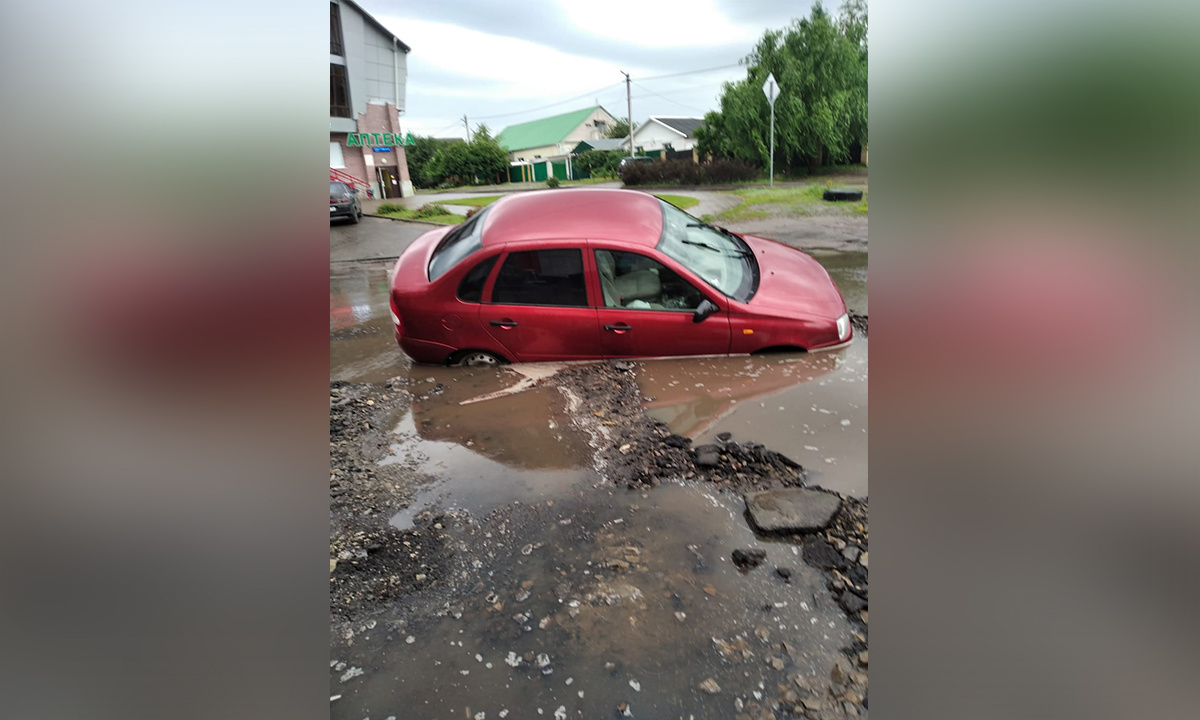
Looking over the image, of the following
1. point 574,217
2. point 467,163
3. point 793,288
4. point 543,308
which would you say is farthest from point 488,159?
point 793,288

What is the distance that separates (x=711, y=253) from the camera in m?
4.04

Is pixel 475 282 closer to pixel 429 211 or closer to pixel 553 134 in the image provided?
pixel 553 134

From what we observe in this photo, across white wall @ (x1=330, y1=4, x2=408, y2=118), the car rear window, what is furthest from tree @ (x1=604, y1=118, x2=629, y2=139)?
white wall @ (x1=330, y1=4, x2=408, y2=118)

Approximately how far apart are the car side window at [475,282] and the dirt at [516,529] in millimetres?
877

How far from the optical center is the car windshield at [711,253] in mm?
3785

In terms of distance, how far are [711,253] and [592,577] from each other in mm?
2783

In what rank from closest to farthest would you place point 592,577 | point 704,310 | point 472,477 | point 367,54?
point 367,54 → point 592,577 → point 472,477 → point 704,310

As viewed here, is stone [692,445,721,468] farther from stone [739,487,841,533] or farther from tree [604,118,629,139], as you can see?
tree [604,118,629,139]

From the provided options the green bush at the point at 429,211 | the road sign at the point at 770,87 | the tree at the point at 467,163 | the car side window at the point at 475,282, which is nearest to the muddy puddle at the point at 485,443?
the car side window at the point at 475,282

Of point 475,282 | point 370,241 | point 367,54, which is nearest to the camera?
point 367,54
